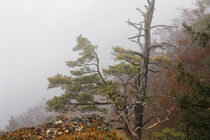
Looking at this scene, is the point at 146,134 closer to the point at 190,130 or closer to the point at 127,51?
the point at 127,51

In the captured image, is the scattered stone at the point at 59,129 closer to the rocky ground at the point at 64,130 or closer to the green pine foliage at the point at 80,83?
the rocky ground at the point at 64,130

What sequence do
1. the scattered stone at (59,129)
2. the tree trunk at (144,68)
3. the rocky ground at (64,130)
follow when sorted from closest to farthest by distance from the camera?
the rocky ground at (64,130) < the scattered stone at (59,129) < the tree trunk at (144,68)

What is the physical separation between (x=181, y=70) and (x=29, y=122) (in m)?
52.9

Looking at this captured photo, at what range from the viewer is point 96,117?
27.2ft

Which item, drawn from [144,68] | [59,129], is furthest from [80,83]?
[144,68]

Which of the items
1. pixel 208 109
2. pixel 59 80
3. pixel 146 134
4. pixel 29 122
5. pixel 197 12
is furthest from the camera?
pixel 29 122

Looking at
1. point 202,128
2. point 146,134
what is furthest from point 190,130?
point 146,134

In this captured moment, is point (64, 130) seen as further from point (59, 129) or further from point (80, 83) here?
point (80, 83)

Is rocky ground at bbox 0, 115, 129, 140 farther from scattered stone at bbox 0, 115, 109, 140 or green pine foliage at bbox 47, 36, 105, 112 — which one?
green pine foliage at bbox 47, 36, 105, 112

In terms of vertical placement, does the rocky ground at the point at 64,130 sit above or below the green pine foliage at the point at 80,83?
below

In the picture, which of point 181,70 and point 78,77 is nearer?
point 181,70

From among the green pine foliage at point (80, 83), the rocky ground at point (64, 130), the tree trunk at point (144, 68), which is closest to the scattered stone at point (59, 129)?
the rocky ground at point (64, 130)

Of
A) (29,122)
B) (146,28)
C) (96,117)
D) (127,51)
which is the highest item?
(146,28)

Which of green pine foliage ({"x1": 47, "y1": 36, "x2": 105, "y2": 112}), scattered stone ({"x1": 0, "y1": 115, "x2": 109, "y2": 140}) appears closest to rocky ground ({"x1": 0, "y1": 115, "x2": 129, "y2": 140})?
scattered stone ({"x1": 0, "y1": 115, "x2": 109, "y2": 140})
